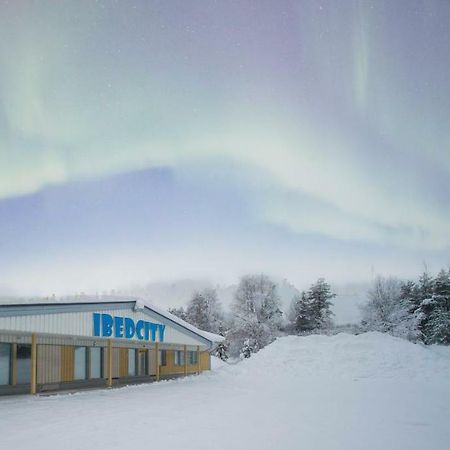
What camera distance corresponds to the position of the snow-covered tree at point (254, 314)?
6262cm

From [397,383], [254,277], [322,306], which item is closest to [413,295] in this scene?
[322,306]

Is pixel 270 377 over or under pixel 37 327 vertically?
under

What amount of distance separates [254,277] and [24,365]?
4986 centimetres

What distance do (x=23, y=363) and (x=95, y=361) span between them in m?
5.22

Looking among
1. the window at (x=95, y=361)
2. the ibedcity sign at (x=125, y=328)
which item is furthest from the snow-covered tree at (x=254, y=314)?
the window at (x=95, y=361)

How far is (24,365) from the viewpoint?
Answer: 66.4 ft

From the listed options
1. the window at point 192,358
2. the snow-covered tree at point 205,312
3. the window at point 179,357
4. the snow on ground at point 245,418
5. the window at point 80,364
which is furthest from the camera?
the snow-covered tree at point 205,312

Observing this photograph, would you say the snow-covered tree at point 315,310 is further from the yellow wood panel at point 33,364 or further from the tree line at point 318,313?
the yellow wood panel at point 33,364

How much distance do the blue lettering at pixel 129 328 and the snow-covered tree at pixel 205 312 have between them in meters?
43.2

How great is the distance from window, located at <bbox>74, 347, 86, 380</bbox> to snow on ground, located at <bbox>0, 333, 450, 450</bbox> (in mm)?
1944

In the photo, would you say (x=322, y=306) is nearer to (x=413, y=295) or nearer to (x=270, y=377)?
(x=413, y=295)

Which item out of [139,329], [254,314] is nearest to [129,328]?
[139,329]

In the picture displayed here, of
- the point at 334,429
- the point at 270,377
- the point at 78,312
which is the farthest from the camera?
the point at 270,377

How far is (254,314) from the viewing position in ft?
213
